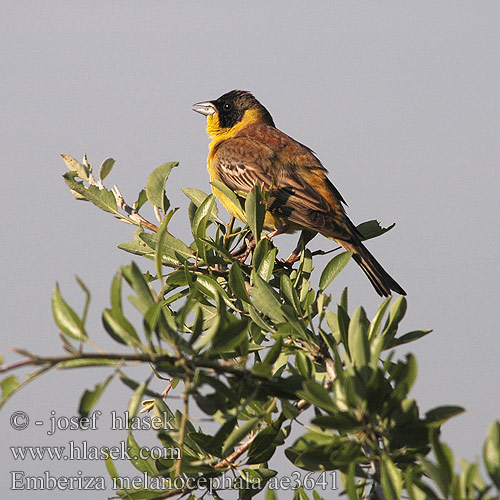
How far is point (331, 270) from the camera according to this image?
3.05 m

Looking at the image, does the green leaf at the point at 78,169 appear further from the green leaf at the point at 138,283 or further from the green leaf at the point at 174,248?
the green leaf at the point at 138,283

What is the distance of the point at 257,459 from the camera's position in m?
2.50

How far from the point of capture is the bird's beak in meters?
7.80

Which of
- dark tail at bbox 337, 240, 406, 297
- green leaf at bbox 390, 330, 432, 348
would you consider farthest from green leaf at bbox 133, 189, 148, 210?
dark tail at bbox 337, 240, 406, 297

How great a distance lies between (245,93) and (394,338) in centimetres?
599

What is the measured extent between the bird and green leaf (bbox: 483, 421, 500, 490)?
10.6 feet

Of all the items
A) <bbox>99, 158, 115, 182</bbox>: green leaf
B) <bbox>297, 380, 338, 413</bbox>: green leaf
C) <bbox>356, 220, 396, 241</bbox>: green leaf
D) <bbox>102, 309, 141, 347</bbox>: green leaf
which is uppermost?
<bbox>99, 158, 115, 182</bbox>: green leaf

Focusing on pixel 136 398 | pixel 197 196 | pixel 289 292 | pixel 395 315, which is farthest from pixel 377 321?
pixel 197 196

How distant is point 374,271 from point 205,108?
335cm

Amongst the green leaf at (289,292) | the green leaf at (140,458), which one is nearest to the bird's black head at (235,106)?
the green leaf at (289,292)

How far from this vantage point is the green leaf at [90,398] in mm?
1619

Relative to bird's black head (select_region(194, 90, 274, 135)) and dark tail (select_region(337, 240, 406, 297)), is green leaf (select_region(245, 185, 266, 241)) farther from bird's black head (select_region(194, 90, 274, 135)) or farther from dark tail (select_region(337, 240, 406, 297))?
bird's black head (select_region(194, 90, 274, 135))

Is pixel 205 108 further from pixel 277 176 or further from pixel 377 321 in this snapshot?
pixel 377 321

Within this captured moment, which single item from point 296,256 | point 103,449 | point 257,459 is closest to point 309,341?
point 257,459
